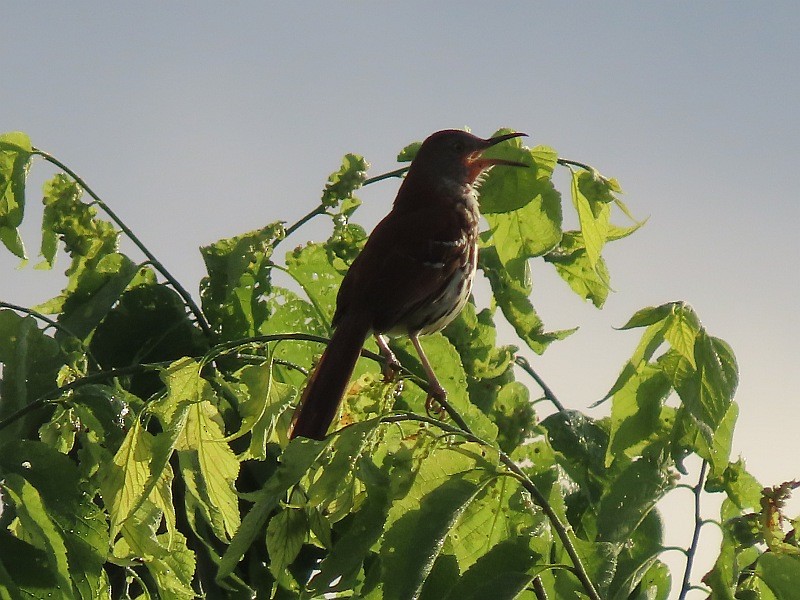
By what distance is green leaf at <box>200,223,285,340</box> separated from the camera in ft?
Result: 10.9

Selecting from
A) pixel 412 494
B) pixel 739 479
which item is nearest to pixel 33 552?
pixel 412 494

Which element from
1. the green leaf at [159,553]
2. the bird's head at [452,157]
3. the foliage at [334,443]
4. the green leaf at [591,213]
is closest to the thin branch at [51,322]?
the foliage at [334,443]

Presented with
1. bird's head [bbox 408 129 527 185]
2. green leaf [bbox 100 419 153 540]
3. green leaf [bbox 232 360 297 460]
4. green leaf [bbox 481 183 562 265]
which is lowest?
green leaf [bbox 100 419 153 540]

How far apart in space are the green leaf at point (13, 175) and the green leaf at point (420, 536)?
1692 mm

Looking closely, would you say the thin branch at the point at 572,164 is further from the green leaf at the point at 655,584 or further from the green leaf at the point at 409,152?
the green leaf at the point at 655,584

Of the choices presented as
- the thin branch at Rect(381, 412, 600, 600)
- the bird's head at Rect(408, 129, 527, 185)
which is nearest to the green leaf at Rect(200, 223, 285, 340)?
the thin branch at Rect(381, 412, 600, 600)

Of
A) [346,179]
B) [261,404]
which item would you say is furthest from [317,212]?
[261,404]

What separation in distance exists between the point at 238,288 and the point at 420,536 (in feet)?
4.78

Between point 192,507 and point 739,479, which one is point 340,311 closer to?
point 192,507

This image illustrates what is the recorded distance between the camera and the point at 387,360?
11.2 ft

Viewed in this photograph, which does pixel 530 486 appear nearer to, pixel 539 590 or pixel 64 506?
pixel 539 590

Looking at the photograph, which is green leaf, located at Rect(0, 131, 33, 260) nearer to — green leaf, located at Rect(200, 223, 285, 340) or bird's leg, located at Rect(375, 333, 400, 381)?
green leaf, located at Rect(200, 223, 285, 340)

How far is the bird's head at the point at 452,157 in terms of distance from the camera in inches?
192

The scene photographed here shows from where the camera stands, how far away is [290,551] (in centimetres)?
225
